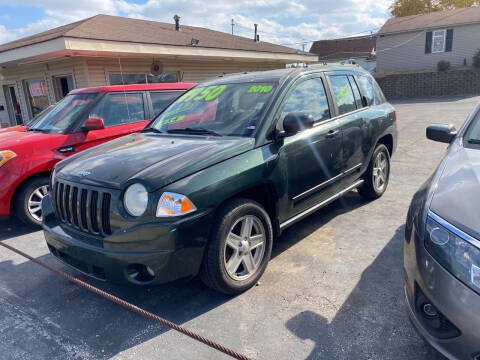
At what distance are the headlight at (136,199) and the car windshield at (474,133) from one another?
8.39 feet

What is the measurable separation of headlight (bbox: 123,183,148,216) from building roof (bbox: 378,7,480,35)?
28.2 metres

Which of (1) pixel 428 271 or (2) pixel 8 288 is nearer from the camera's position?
(1) pixel 428 271

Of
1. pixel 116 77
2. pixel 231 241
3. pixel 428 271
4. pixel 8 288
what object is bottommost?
pixel 8 288

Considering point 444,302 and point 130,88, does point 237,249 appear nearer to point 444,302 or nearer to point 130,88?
point 444,302

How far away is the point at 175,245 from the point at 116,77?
34.9 feet

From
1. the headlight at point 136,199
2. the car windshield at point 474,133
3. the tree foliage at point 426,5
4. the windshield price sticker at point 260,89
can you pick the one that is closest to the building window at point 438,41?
the tree foliage at point 426,5

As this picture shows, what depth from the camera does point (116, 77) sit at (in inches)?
468

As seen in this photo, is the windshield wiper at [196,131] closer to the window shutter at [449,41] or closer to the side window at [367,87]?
the side window at [367,87]

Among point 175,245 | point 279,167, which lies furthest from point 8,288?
point 279,167

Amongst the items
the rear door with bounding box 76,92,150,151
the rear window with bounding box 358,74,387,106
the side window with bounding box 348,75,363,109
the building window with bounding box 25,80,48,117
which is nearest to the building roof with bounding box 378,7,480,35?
the building window with bounding box 25,80,48,117

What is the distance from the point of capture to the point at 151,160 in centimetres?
297

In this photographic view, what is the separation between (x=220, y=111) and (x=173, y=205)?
1.49 meters

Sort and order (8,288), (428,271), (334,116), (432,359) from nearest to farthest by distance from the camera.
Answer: (428,271)
(432,359)
(8,288)
(334,116)

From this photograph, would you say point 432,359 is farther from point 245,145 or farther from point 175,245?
point 245,145
